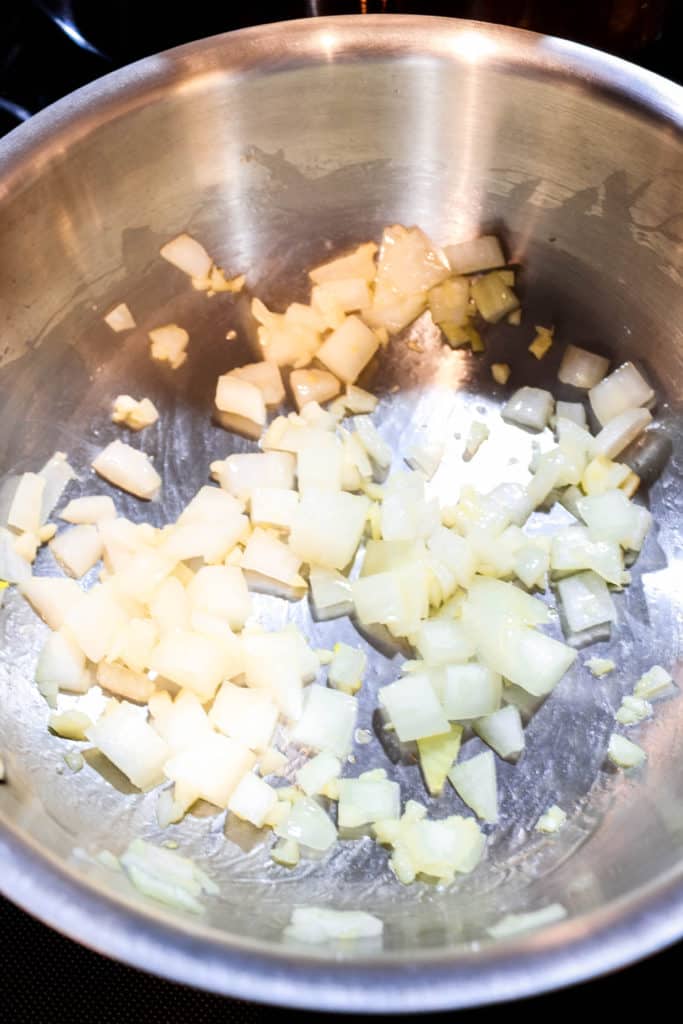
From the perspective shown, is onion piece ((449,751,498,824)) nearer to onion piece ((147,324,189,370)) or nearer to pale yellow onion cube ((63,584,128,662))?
pale yellow onion cube ((63,584,128,662))

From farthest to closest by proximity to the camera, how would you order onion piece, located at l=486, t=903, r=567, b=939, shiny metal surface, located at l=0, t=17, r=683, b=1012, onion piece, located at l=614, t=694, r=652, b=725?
onion piece, located at l=614, t=694, r=652, b=725
shiny metal surface, located at l=0, t=17, r=683, b=1012
onion piece, located at l=486, t=903, r=567, b=939

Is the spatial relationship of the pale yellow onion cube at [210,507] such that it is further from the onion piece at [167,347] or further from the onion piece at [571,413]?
the onion piece at [571,413]

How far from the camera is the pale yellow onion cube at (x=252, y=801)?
1.04 metres

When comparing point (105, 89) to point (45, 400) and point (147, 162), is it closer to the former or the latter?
point (147, 162)

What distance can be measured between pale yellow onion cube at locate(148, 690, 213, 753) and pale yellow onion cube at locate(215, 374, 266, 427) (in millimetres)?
406

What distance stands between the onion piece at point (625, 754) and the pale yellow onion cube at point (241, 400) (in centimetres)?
62

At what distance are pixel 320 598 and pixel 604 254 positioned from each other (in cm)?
60

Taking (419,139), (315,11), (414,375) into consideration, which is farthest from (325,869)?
(315,11)

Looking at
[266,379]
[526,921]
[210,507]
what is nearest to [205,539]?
[210,507]

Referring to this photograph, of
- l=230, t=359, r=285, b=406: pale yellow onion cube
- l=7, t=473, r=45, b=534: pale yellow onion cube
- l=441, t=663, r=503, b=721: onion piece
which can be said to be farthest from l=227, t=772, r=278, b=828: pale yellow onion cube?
l=230, t=359, r=285, b=406: pale yellow onion cube

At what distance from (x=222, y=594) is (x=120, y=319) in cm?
44

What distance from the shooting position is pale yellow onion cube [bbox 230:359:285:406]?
136cm

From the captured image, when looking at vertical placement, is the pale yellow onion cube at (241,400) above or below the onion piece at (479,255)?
below

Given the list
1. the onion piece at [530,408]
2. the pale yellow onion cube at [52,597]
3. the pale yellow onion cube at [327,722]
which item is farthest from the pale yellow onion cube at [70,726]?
the onion piece at [530,408]
